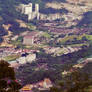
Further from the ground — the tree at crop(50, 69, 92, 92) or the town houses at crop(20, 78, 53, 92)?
the tree at crop(50, 69, 92, 92)

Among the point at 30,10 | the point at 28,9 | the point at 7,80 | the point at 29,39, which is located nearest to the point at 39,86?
the point at 7,80

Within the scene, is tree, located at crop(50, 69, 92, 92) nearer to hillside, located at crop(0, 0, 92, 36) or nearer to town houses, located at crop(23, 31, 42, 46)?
town houses, located at crop(23, 31, 42, 46)

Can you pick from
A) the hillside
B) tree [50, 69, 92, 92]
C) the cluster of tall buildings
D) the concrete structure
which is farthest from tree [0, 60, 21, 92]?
the cluster of tall buildings

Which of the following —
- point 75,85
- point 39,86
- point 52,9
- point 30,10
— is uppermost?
point 75,85

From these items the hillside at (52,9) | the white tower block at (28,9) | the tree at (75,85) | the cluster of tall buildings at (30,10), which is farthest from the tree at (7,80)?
the white tower block at (28,9)

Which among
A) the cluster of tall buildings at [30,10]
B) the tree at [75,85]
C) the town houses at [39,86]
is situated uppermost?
the tree at [75,85]

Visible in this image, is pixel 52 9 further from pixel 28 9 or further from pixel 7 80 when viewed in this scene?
pixel 7 80

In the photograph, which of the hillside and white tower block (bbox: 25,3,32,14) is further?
white tower block (bbox: 25,3,32,14)

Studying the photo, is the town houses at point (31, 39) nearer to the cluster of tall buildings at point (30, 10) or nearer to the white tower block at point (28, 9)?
the cluster of tall buildings at point (30, 10)
